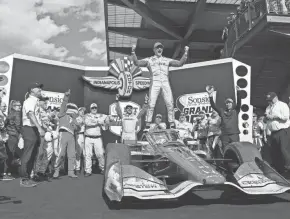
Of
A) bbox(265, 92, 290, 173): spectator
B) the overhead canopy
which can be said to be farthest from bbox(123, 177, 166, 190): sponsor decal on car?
the overhead canopy

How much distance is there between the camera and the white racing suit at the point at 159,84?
6273mm

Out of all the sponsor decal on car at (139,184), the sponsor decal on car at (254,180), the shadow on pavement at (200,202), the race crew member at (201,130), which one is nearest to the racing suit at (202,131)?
the race crew member at (201,130)

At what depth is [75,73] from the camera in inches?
336

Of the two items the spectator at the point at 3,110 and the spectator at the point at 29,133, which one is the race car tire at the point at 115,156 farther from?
the spectator at the point at 3,110

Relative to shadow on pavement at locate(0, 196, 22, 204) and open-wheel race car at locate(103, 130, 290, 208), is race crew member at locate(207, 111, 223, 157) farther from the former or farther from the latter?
shadow on pavement at locate(0, 196, 22, 204)

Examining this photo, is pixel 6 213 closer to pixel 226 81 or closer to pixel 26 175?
pixel 26 175

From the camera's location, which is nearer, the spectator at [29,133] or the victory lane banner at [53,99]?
the spectator at [29,133]

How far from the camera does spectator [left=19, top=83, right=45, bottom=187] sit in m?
4.82

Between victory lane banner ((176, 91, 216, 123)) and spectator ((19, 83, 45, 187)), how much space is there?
4.43 meters

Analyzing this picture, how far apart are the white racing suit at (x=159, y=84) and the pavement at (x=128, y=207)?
7.72ft

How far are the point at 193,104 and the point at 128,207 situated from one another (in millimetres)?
5365

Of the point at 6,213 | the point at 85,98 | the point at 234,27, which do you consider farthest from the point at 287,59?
the point at 6,213

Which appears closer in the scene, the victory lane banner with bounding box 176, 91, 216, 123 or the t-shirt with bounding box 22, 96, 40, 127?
the t-shirt with bounding box 22, 96, 40, 127

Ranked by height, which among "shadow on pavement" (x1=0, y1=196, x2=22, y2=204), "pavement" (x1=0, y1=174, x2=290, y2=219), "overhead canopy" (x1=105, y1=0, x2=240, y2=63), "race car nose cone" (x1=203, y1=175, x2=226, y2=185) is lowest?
"shadow on pavement" (x1=0, y1=196, x2=22, y2=204)
